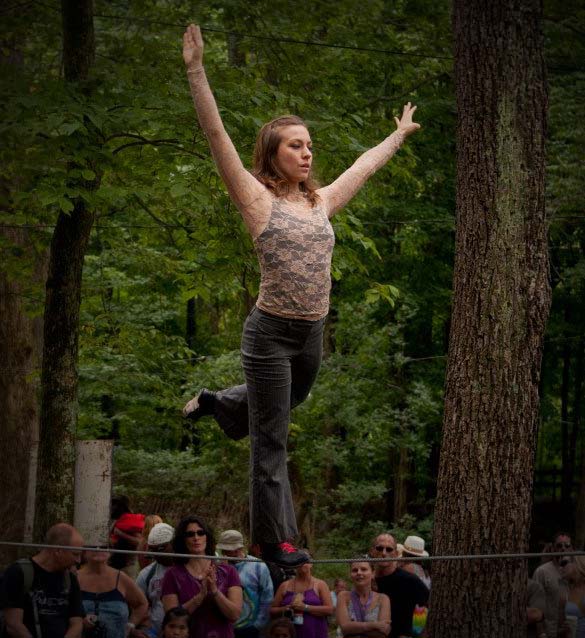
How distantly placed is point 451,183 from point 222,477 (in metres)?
5.21

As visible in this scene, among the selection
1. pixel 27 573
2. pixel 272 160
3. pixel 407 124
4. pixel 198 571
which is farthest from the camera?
pixel 198 571

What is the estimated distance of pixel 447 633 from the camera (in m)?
5.22

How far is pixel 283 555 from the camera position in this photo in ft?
12.4

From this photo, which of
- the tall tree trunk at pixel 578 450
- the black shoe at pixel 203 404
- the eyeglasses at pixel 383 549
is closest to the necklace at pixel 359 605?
the eyeglasses at pixel 383 549

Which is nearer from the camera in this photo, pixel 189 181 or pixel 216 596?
pixel 216 596

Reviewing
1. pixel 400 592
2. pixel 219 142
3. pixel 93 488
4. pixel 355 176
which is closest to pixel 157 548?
pixel 400 592

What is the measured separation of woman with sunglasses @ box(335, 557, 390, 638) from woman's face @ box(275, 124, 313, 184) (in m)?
2.56

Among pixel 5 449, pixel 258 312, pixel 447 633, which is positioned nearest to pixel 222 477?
pixel 5 449

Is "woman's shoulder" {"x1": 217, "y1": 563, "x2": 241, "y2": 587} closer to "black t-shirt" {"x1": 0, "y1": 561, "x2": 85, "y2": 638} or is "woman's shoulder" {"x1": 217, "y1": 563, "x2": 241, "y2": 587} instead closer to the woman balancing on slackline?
"black t-shirt" {"x1": 0, "y1": 561, "x2": 85, "y2": 638}

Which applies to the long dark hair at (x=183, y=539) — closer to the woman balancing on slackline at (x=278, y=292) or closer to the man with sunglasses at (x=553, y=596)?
the woman balancing on slackline at (x=278, y=292)

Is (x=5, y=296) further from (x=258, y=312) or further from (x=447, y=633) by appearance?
(x=258, y=312)

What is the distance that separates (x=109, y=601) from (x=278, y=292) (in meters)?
2.12

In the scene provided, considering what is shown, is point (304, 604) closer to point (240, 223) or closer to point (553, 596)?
point (553, 596)

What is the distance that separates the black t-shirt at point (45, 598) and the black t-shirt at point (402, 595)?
1916 millimetres
